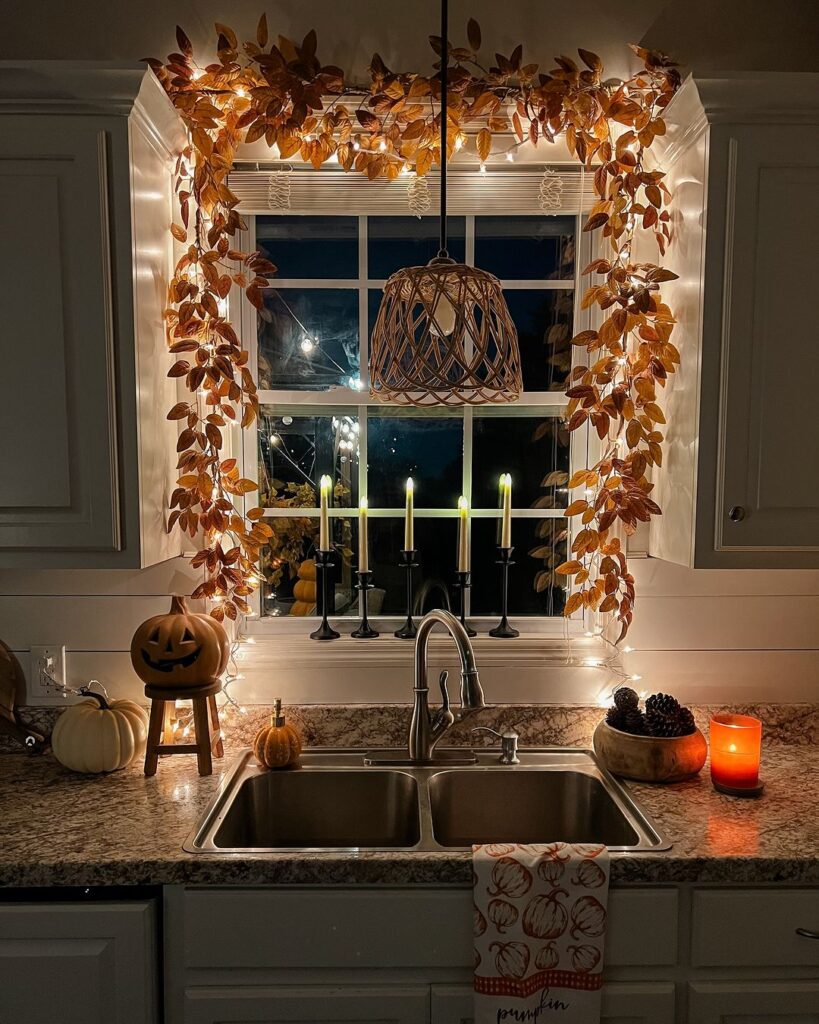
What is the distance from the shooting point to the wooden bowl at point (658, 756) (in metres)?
1.73

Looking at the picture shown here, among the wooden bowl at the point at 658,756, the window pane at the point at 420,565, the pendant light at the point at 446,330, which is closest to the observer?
the pendant light at the point at 446,330

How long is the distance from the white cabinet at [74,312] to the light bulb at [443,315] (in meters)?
0.67

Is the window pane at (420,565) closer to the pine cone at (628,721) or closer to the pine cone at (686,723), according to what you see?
the pine cone at (628,721)

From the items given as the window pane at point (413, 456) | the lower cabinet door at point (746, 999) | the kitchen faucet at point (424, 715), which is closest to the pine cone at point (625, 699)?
the kitchen faucet at point (424, 715)

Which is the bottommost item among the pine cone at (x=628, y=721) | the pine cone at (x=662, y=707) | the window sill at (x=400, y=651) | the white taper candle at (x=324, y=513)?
the pine cone at (x=628, y=721)

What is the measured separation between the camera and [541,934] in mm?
1390

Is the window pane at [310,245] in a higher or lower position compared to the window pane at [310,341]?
higher

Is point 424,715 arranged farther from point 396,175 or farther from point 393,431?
point 396,175

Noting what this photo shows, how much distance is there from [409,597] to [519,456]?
490 mm

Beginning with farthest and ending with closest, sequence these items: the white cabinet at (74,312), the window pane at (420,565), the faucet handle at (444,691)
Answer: the window pane at (420,565) → the faucet handle at (444,691) → the white cabinet at (74,312)

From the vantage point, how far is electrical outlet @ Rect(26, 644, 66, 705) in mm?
1962

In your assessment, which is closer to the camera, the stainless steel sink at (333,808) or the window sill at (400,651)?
the stainless steel sink at (333,808)

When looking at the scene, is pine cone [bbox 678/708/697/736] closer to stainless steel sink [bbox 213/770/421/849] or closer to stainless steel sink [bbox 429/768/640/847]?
stainless steel sink [bbox 429/768/640/847]

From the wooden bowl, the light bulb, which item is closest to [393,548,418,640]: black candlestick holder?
the wooden bowl
